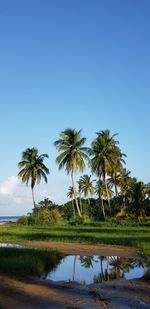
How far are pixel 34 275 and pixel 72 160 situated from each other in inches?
1558

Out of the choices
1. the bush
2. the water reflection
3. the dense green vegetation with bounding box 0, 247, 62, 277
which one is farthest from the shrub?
the dense green vegetation with bounding box 0, 247, 62, 277

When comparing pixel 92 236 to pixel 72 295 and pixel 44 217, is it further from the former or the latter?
pixel 44 217

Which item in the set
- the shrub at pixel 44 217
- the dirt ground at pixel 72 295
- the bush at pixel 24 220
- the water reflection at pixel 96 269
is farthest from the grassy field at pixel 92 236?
the bush at pixel 24 220

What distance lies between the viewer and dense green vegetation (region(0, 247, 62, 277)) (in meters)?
13.9

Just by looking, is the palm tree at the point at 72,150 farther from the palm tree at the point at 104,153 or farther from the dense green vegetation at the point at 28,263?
the dense green vegetation at the point at 28,263

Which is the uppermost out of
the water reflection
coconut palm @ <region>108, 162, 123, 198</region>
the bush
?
coconut palm @ <region>108, 162, 123, 198</region>

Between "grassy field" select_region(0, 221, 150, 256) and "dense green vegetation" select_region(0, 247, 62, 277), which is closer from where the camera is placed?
"dense green vegetation" select_region(0, 247, 62, 277)

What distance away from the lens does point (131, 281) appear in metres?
13.4

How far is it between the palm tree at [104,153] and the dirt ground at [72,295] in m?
43.4

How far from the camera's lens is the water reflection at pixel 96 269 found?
14.7 meters

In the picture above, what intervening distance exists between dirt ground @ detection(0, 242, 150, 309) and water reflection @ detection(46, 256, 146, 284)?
4.70 ft

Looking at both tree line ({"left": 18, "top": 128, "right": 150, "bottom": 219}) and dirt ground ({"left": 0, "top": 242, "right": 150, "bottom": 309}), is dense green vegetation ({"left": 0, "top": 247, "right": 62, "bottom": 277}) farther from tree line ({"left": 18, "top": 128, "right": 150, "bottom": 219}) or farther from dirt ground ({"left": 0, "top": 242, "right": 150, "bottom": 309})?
tree line ({"left": 18, "top": 128, "right": 150, "bottom": 219})

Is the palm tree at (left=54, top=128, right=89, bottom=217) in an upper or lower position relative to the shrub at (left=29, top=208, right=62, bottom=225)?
upper

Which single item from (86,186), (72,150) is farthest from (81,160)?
(86,186)
